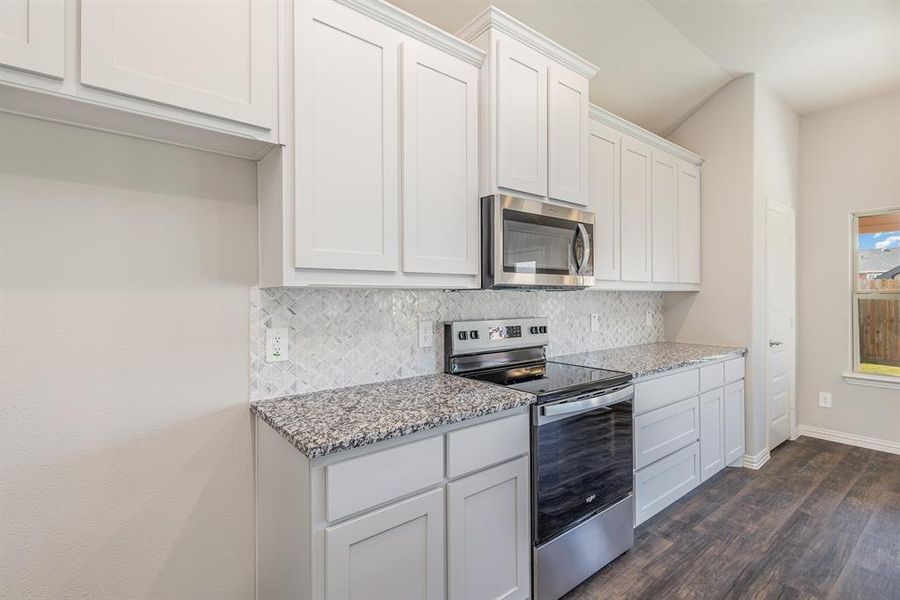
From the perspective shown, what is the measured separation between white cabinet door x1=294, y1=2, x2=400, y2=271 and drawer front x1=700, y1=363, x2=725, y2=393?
2.34m

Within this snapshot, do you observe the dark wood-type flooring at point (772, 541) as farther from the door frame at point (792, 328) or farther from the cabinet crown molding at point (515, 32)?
the cabinet crown molding at point (515, 32)

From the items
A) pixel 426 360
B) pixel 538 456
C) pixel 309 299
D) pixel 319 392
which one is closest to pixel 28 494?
pixel 319 392

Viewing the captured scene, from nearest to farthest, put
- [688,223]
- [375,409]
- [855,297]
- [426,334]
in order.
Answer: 1. [375,409]
2. [426,334]
3. [688,223]
4. [855,297]

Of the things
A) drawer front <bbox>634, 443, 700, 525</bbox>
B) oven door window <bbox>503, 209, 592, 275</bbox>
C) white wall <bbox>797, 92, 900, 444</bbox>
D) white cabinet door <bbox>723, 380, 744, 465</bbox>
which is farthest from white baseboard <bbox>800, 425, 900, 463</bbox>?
oven door window <bbox>503, 209, 592, 275</bbox>

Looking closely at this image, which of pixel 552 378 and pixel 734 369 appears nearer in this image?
pixel 552 378

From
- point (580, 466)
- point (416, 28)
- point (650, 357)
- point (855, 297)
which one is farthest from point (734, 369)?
point (416, 28)

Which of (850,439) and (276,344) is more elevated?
(276,344)

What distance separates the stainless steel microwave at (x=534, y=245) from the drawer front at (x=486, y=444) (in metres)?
0.62

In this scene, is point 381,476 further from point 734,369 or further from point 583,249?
point 734,369

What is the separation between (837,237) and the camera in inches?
149

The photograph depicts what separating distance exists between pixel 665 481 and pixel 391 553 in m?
1.92

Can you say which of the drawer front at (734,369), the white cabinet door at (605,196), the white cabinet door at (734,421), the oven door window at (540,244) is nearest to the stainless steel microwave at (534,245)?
the oven door window at (540,244)

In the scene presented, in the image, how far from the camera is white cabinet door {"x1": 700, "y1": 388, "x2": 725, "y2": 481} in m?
2.90

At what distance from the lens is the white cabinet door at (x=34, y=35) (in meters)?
1.04
